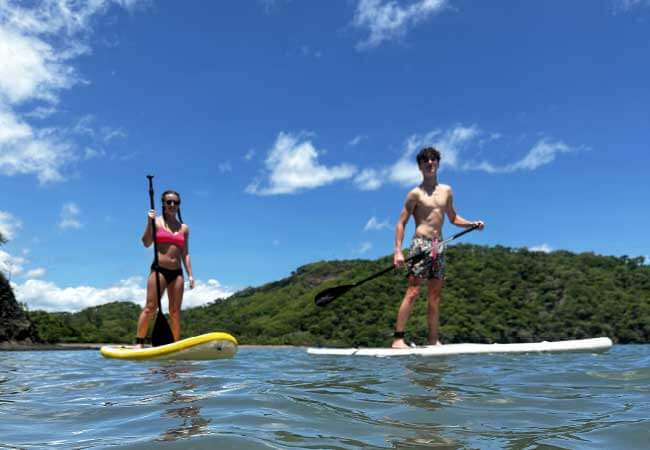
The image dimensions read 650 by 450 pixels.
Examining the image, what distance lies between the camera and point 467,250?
118 meters

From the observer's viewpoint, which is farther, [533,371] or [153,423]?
[533,371]

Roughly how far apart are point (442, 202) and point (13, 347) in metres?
26.9

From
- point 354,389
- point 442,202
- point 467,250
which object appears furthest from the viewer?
point 467,250

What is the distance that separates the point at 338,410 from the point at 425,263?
4.32 metres

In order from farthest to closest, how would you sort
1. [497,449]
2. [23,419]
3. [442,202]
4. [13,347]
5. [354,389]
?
1. [13,347]
2. [442,202]
3. [354,389]
4. [23,419]
5. [497,449]

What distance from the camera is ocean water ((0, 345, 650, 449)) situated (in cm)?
204

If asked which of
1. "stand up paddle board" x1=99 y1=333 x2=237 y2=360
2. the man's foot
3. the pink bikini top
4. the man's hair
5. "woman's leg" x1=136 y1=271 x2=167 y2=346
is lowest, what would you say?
the man's foot

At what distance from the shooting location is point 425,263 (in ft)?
22.2

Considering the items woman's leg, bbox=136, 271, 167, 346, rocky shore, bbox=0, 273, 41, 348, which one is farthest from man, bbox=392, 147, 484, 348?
rocky shore, bbox=0, 273, 41, 348

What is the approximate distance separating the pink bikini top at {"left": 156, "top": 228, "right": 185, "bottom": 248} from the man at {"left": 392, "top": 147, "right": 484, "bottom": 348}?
3.02 metres

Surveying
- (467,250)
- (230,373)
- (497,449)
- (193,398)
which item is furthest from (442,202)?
(467,250)

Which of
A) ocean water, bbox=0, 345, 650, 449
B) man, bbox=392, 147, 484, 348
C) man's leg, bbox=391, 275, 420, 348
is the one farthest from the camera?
man, bbox=392, 147, 484, 348

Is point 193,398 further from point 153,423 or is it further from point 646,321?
point 646,321

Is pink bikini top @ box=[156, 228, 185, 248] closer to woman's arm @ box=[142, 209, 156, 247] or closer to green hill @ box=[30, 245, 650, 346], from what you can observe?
woman's arm @ box=[142, 209, 156, 247]
